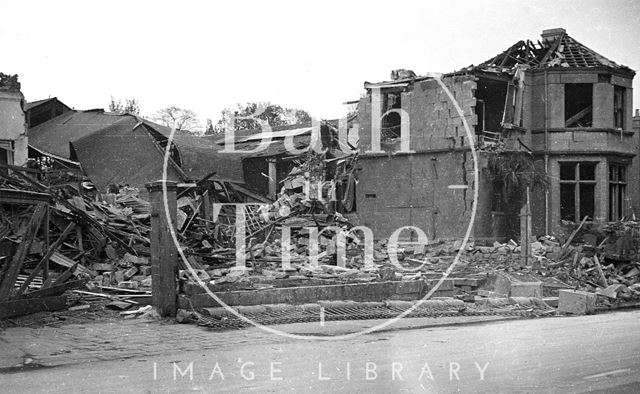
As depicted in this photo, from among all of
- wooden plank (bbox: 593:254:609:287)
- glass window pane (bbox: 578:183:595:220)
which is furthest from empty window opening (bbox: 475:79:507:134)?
wooden plank (bbox: 593:254:609:287)

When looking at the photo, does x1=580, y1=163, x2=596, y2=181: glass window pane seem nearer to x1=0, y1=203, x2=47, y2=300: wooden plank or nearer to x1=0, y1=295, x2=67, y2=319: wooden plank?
x1=0, y1=295, x2=67, y2=319: wooden plank

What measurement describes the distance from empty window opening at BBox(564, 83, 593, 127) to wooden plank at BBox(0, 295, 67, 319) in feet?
67.7

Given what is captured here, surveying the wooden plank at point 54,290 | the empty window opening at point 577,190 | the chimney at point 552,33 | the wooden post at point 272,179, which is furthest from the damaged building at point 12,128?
the chimney at point 552,33

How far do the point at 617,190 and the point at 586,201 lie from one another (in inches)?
47.8

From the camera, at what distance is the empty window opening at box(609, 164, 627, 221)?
27.7m

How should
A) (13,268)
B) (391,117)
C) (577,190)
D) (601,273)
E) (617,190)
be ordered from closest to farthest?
(13,268), (601,273), (577,190), (617,190), (391,117)

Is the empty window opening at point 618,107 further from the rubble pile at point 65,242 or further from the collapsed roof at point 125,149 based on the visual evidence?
the rubble pile at point 65,242

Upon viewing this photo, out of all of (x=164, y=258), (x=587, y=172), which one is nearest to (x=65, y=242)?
(x=164, y=258)

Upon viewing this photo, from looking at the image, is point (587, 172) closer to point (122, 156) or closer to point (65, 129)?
point (122, 156)

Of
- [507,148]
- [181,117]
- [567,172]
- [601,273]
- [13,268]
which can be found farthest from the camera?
[181,117]

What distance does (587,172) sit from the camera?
27.9 metres

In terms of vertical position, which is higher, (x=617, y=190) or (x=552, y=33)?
(x=552, y=33)

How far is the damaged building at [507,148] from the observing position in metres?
26.2

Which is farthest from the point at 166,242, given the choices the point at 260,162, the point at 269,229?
the point at 260,162
